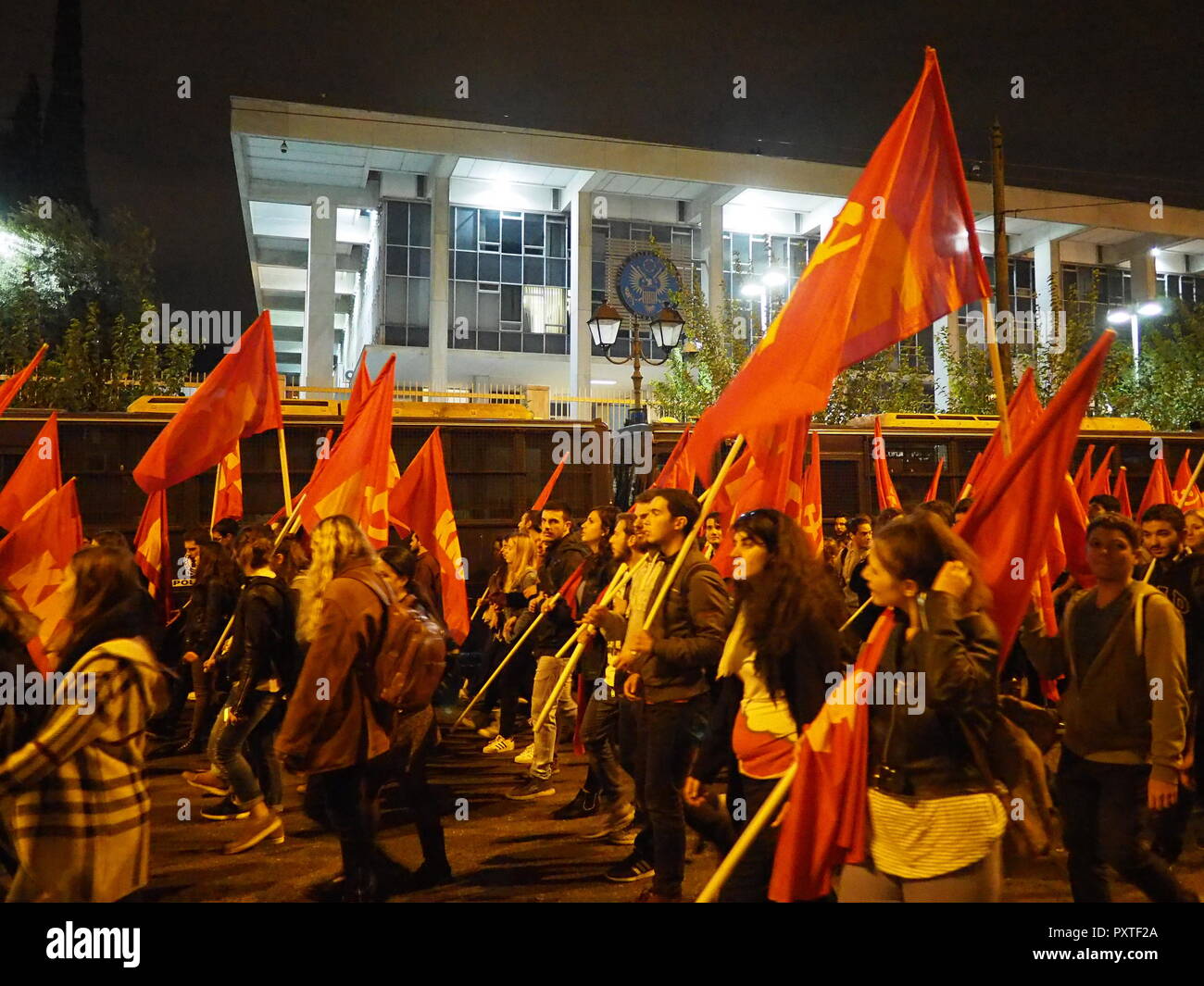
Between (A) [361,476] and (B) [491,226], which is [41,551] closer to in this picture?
(A) [361,476]

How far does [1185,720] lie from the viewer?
3762mm

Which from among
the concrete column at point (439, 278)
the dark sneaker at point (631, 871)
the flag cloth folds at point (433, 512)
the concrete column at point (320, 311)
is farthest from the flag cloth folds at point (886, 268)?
the concrete column at point (439, 278)

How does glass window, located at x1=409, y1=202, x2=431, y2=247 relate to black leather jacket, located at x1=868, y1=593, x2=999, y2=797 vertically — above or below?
above

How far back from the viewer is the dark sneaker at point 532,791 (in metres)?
7.28

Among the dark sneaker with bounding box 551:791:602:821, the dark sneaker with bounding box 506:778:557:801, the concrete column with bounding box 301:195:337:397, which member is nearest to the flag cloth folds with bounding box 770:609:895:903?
the dark sneaker with bounding box 551:791:602:821

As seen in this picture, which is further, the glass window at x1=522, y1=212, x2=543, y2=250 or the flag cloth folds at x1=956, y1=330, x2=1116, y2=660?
the glass window at x1=522, y1=212, x2=543, y2=250

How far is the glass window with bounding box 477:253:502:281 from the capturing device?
111 ft

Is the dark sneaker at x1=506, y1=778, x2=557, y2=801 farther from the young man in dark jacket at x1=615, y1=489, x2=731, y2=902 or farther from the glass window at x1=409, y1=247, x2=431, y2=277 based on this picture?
the glass window at x1=409, y1=247, x2=431, y2=277

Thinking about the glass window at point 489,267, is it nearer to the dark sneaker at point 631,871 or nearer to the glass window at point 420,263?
the glass window at point 420,263

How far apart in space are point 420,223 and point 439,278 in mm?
2458

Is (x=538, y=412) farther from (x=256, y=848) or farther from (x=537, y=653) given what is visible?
(x=256, y=848)
